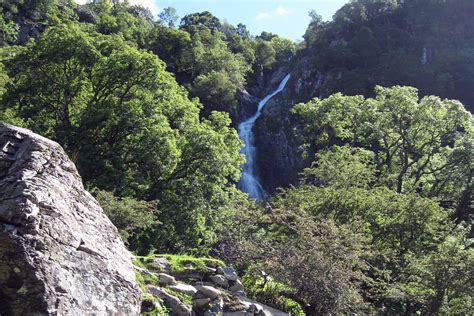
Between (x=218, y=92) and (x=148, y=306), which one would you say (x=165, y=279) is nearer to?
(x=148, y=306)

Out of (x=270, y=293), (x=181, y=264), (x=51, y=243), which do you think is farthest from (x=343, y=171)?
(x=51, y=243)

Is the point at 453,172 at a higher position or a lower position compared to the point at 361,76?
lower

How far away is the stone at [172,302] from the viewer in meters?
8.77

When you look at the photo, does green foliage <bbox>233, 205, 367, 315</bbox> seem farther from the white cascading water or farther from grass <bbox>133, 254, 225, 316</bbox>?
the white cascading water

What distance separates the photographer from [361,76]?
56.4 meters

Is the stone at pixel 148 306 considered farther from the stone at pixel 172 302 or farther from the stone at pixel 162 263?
the stone at pixel 162 263

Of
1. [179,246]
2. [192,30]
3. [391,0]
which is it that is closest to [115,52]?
[179,246]

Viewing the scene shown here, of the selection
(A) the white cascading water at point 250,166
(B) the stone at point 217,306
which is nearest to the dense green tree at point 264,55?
(A) the white cascading water at point 250,166

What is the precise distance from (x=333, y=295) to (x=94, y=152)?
1134 centimetres

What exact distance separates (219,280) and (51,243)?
227 inches

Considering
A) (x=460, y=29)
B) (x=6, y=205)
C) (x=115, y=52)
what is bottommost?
(x=6, y=205)

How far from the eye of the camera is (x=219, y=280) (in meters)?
11.0

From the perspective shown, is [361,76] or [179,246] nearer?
[179,246]

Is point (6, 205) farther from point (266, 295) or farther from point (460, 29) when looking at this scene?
point (460, 29)
